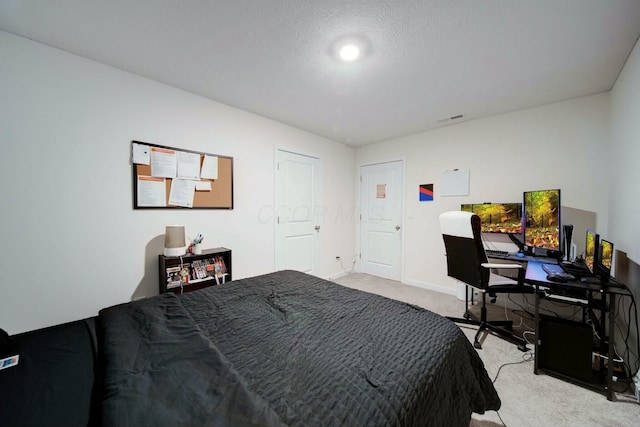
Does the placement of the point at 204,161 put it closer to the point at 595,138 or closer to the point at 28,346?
the point at 28,346

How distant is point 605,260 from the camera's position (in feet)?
5.89

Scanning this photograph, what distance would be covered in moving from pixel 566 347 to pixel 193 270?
321 cm

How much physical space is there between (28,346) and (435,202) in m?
4.08

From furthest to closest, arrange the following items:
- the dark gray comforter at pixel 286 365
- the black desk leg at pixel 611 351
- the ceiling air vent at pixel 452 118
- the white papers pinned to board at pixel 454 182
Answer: the white papers pinned to board at pixel 454 182 → the ceiling air vent at pixel 452 118 → the black desk leg at pixel 611 351 → the dark gray comforter at pixel 286 365

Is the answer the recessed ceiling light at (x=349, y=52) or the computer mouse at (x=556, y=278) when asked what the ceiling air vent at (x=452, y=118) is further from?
the computer mouse at (x=556, y=278)

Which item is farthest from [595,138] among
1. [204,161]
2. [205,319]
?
[204,161]

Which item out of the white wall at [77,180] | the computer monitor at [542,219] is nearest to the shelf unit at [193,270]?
the white wall at [77,180]

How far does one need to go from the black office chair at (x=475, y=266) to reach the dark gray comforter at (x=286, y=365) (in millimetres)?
1171

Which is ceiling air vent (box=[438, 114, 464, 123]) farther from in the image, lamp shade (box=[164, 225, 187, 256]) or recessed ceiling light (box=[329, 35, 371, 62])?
lamp shade (box=[164, 225, 187, 256])

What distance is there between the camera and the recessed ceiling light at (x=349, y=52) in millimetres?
1716

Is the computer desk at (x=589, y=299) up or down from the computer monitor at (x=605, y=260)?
down

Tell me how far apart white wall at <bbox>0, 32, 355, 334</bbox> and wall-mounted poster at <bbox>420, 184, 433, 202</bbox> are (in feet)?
9.96

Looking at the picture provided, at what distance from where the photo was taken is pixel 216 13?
146 cm

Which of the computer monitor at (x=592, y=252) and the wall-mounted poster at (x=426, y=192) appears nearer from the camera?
the computer monitor at (x=592, y=252)
